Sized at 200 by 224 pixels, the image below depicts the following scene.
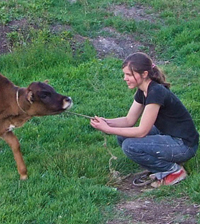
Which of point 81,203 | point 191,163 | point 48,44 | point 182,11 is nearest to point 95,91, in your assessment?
point 48,44

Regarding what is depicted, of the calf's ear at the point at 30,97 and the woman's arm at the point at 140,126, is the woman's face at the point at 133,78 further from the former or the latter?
the calf's ear at the point at 30,97

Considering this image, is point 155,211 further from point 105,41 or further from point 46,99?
point 105,41

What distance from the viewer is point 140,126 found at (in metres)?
5.37

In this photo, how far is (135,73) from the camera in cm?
537

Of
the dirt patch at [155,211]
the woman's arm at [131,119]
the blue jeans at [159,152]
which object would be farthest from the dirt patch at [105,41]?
the dirt patch at [155,211]

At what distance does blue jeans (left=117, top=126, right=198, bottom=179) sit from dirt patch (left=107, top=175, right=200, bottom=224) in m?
0.38

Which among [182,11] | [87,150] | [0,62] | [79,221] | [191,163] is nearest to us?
[79,221]

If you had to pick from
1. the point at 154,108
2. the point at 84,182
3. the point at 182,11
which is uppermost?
the point at 154,108

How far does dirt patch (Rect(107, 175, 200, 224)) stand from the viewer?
4.73 meters

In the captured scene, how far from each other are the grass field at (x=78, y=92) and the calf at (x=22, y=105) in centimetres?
29

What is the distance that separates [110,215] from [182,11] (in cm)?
824

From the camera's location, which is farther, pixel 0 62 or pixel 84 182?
pixel 0 62

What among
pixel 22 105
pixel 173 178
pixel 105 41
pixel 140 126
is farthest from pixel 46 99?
pixel 105 41

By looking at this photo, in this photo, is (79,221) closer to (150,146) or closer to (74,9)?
(150,146)
